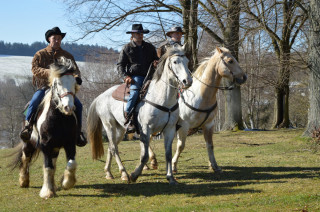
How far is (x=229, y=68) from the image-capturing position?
8531mm

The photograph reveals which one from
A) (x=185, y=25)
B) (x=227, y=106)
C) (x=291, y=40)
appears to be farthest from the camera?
(x=291, y=40)

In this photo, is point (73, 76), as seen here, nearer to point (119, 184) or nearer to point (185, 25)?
point (119, 184)

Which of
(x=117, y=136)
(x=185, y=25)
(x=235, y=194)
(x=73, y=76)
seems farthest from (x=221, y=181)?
(x=185, y=25)

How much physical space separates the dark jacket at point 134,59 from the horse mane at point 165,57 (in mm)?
588

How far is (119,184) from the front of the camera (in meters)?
7.95

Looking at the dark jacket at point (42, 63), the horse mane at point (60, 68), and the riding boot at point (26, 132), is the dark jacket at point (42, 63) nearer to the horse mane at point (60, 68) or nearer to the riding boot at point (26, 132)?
the horse mane at point (60, 68)

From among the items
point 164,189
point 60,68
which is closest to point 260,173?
point 164,189

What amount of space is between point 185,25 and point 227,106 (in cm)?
529

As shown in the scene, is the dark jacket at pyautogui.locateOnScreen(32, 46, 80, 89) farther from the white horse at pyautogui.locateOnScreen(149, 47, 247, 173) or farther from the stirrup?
the white horse at pyautogui.locateOnScreen(149, 47, 247, 173)

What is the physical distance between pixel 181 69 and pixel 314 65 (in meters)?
9.01

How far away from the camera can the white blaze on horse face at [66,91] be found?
6227 mm

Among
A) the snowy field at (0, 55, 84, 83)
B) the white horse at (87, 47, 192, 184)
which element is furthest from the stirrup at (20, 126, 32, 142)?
the snowy field at (0, 55, 84, 83)

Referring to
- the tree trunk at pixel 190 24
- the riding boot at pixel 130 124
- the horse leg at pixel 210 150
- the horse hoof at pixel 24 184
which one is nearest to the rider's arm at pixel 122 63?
the riding boot at pixel 130 124

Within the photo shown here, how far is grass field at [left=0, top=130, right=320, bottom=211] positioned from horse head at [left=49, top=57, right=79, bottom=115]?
65.9 inches
